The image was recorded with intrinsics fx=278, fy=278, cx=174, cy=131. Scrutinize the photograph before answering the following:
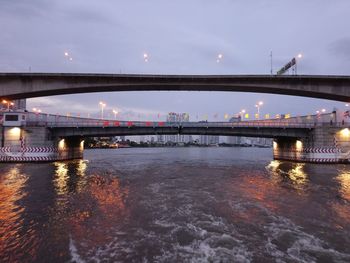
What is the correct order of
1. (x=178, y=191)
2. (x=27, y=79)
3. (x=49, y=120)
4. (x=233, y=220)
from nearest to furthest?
1. (x=233, y=220)
2. (x=178, y=191)
3. (x=27, y=79)
4. (x=49, y=120)

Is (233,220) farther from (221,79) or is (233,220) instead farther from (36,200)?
(221,79)

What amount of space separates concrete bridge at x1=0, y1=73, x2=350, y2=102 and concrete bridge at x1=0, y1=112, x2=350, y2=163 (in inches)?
440

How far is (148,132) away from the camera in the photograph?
66312 millimetres

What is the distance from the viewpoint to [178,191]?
23.2 metres

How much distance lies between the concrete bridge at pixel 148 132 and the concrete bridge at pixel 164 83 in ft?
36.6

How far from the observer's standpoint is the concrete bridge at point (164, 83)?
136 ft

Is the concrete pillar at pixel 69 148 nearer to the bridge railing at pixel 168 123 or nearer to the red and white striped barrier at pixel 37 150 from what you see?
the red and white striped barrier at pixel 37 150

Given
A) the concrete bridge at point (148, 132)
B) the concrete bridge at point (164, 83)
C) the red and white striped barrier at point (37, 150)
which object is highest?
the concrete bridge at point (164, 83)

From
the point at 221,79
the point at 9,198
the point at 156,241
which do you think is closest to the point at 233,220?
the point at 156,241

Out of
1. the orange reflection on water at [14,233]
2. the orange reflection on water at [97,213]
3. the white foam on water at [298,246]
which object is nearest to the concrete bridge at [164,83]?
the orange reflection on water at [97,213]

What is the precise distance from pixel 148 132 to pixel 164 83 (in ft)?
76.2

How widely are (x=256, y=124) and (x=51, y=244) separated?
5527cm

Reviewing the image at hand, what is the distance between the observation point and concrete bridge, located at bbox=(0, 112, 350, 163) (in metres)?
51.8

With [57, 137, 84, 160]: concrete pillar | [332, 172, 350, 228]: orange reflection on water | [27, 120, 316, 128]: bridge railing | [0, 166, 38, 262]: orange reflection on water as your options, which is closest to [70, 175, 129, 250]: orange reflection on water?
[0, 166, 38, 262]: orange reflection on water
